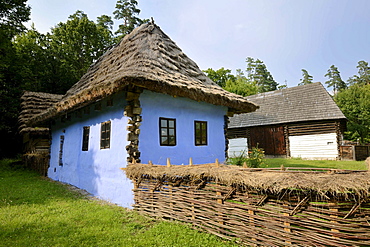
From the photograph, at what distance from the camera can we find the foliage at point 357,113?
23.6 m

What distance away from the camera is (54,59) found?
22094mm

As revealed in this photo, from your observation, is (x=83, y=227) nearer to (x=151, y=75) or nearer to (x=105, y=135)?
(x=105, y=135)

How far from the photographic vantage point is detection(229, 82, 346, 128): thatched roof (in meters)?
15.3

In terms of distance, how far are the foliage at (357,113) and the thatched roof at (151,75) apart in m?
21.7

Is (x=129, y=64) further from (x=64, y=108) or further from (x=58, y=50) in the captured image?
(x=58, y=50)

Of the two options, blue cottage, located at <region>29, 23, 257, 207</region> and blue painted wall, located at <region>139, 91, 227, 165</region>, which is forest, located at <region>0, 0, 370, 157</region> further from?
blue painted wall, located at <region>139, 91, 227, 165</region>

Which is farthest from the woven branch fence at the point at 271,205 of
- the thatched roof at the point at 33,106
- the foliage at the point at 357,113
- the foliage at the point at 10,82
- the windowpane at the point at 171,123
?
the foliage at the point at 357,113

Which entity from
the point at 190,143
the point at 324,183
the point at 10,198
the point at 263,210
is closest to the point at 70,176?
the point at 10,198

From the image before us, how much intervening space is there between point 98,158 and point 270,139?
44.0ft

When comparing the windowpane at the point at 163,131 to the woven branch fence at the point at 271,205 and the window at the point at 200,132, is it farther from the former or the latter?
the woven branch fence at the point at 271,205

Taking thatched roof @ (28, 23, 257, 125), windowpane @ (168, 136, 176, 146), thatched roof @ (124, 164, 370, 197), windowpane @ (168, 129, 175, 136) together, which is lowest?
thatched roof @ (124, 164, 370, 197)

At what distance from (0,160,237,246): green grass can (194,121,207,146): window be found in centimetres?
310

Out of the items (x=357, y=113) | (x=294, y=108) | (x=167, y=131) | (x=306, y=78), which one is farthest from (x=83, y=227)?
(x=306, y=78)

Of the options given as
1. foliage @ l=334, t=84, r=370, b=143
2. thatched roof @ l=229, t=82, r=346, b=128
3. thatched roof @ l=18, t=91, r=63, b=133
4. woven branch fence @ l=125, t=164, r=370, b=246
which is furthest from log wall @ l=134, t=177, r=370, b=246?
foliage @ l=334, t=84, r=370, b=143
